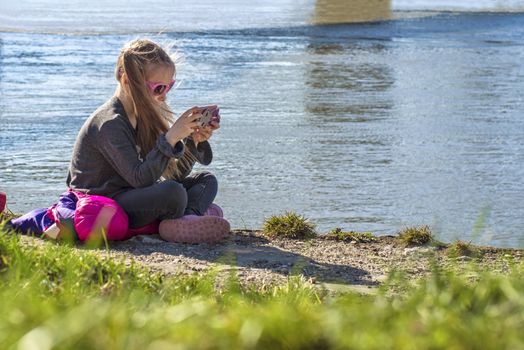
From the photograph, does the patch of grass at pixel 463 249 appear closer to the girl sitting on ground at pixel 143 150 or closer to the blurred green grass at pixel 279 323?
the girl sitting on ground at pixel 143 150

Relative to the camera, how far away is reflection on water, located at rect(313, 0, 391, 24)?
22.9m

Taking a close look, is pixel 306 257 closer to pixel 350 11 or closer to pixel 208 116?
pixel 208 116

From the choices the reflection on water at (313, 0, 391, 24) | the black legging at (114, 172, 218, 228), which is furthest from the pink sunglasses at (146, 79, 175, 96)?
the reflection on water at (313, 0, 391, 24)

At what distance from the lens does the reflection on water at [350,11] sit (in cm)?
2285

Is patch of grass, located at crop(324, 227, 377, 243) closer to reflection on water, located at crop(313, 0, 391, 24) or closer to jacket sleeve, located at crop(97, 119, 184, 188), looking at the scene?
jacket sleeve, located at crop(97, 119, 184, 188)

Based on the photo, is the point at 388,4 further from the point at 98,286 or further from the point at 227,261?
the point at 98,286

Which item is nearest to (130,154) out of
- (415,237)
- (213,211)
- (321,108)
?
(213,211)

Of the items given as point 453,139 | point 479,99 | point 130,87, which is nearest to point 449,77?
point 479,99

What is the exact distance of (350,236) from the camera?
23.0 feet

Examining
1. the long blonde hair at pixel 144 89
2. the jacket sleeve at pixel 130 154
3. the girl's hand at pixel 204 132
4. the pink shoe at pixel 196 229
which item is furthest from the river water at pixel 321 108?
the jacket sleeve at pixel 130 154

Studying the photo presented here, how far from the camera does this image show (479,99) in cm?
1295

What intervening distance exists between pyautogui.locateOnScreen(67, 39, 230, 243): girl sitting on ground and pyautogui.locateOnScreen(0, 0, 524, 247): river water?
3.95ft

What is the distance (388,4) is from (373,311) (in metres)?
24.8

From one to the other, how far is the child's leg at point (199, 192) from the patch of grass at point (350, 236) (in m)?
0.78
